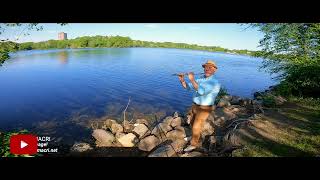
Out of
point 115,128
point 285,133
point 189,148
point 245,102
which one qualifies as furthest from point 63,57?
point 285,133

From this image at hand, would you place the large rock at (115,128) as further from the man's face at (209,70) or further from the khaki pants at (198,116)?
the man's face at (209,70)

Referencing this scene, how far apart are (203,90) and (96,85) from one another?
1120cm

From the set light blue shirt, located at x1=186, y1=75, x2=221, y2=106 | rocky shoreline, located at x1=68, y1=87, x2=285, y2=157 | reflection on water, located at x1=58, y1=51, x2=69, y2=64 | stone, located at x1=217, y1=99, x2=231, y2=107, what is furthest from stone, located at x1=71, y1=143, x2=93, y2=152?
reflection on water, located at x1=58, y1=51, x2=69, y2=64

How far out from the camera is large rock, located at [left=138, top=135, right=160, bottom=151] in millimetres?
8438

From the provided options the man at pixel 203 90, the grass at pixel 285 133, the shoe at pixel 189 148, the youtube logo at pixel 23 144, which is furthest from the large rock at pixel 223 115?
the youtube logo at pixel 23 144

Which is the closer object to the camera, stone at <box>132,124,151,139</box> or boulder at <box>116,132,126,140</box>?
boulder at <box>116,132,126,140</box>

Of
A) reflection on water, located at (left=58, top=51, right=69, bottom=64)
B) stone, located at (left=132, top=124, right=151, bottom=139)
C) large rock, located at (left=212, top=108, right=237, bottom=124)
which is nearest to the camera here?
stone, located at (left=132, top=124, right=151, bottom=139)

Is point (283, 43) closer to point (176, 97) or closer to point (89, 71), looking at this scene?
point (176, 97)

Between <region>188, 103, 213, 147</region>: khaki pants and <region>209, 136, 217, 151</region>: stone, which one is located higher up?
<region>188, 103, 213, 147</region>: khaki pants

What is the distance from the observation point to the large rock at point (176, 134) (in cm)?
864

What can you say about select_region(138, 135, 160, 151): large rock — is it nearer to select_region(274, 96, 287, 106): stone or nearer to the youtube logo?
the youtube logo

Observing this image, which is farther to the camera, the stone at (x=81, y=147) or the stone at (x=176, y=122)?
the stone at (x=176, y=122)

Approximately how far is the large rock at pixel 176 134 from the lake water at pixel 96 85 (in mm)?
3446

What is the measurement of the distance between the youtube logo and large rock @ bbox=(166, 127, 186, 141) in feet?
13.1
